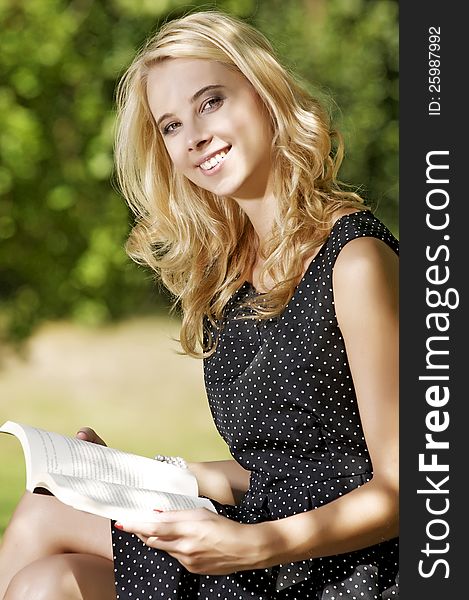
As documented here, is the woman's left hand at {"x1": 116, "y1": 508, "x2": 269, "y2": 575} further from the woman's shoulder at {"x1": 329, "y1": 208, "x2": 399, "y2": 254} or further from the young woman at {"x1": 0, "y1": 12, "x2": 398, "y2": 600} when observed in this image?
the woman's shoulder at {"x1": 329, "y1": 208, "x2": 399, "y2": 254}

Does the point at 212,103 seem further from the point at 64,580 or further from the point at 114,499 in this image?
the point at 64,580

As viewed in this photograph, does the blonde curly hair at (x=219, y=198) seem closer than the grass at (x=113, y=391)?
Yes

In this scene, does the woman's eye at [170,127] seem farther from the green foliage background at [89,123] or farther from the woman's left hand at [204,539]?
the green foliage background at [89,123]

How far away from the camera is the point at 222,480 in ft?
7.37

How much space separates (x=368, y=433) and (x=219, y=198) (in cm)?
77

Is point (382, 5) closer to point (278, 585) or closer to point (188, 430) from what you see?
point (188, 430)

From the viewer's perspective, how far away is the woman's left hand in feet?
5.70

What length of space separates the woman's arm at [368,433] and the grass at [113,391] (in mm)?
3206

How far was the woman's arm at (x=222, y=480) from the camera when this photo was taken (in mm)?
2225

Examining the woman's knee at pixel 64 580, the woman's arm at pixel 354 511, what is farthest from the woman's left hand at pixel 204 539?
the woman's knee at pixel 64 580

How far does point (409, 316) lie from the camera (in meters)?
1.84

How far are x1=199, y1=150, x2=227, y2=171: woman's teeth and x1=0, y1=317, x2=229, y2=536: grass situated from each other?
297 centimetres

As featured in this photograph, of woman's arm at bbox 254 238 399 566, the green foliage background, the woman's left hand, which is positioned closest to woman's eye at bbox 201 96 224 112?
A: woman's arm at bbox 254 238 399 566

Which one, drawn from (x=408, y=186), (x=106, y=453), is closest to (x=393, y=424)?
(x=408, y=186)
